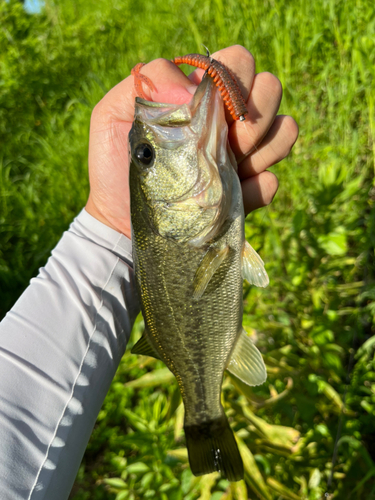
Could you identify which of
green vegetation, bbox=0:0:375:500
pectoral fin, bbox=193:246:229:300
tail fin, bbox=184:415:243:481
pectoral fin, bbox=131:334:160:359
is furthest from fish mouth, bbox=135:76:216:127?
tail fin, bbox=184:415:243:481

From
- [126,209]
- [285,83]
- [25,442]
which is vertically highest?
[285,83]

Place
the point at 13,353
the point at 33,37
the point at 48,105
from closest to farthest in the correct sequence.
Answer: the point at 13,353
the point at 48,105
the point at 33,37

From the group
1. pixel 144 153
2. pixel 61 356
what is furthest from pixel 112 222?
pixel 61 356

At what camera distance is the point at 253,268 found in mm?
1561

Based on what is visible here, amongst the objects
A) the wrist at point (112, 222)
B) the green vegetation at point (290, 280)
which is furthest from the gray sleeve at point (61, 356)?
the green vegetation at point (290, 280)

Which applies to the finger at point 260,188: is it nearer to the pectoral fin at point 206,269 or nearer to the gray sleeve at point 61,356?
the pectoral fin at point 206,269

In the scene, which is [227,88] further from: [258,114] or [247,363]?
[247,363]

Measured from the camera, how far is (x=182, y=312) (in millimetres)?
1523

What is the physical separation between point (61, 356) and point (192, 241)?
78 cm

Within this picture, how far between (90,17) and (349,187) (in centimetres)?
660

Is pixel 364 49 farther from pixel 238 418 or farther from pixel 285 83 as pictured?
pixel 238 418

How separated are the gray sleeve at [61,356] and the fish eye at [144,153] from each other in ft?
2.23

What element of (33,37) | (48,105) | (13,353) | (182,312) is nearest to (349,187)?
(182,312)

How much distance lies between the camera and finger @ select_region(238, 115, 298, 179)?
74.1 inches
